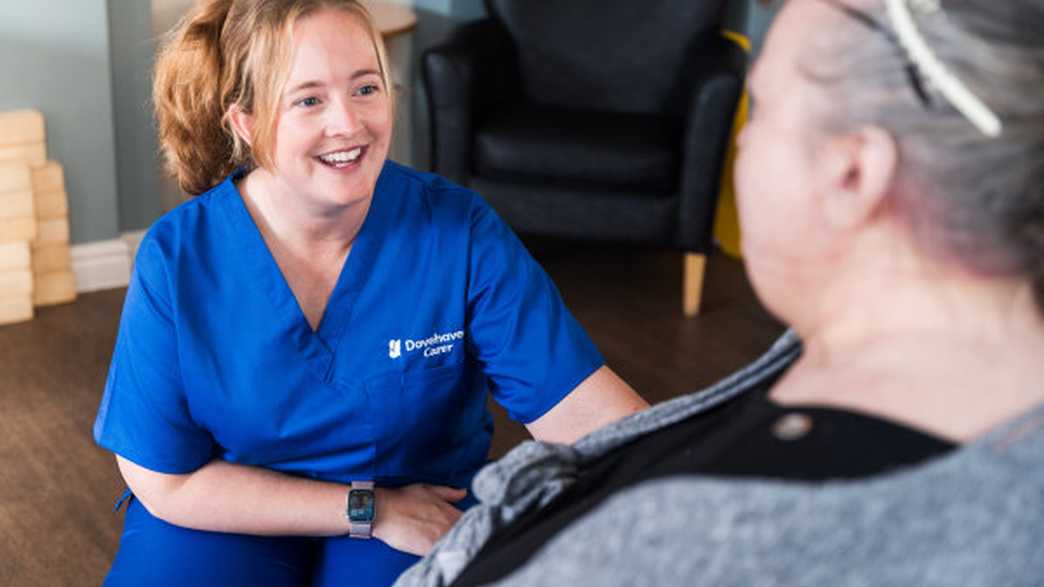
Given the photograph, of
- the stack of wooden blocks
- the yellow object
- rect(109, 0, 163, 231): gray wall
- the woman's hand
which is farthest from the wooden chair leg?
the woman's hand

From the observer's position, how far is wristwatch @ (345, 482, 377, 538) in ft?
5.43

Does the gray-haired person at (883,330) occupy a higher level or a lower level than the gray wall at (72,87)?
higher

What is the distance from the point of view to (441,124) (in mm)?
3520

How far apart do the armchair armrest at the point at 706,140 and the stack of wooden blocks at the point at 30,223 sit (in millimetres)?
1517

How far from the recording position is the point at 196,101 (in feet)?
5.62

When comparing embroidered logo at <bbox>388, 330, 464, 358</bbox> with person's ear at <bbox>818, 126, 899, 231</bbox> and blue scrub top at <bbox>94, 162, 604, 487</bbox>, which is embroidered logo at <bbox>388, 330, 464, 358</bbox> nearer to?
blue scrub top at <bbox>94, 162, 604, 487</bbox>

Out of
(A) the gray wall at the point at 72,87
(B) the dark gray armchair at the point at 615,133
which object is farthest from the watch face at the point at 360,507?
(A) the gray wall at the point at 72,87

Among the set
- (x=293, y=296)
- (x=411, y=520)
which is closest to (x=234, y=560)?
(x=411, y=520)

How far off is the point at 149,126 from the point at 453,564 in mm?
2694

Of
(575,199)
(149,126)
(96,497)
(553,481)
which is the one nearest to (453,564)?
(553,481)

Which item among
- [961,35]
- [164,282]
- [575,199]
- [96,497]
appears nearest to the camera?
[961,35]

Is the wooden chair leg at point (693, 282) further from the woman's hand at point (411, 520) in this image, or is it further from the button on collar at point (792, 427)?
the button on collar at point (792, 427)

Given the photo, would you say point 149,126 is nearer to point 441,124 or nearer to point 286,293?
point 441,124

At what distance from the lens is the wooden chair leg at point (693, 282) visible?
11.6ft
